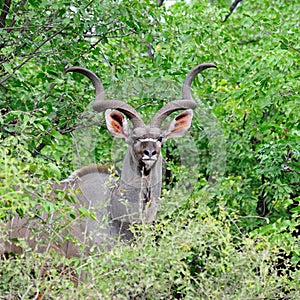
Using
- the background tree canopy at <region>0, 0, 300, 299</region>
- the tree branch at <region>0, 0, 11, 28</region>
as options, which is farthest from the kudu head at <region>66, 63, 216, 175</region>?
the tree branch at <region>0, 0, 11, 28</region>

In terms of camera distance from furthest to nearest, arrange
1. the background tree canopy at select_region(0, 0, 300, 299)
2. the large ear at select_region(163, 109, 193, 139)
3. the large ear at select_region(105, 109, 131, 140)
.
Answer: the large ear at select_region(163, 109, 193, 139) → the large ear at select_region(105, 109, 131, 140) → the background tree canopy at select_region(0, 0, 300, 299)

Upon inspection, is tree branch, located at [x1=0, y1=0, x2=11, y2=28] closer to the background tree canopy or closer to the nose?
the background tree canopy

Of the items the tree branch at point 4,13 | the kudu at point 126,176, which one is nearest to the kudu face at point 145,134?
the kudu at point 126,176

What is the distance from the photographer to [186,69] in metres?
7.96

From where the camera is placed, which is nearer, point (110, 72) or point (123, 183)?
point (123, 183)

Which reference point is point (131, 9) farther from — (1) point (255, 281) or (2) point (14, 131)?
(1) point (255, 281)

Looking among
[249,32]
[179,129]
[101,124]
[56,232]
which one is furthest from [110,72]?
[249,32]

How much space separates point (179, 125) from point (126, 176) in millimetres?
706

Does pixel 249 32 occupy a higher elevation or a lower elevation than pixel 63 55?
lower

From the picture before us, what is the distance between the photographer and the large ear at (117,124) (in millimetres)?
6727

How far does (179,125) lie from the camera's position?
7.02m

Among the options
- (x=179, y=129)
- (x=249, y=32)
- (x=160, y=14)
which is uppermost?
(x=160, y=14)

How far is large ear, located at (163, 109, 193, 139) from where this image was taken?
6.89 metres

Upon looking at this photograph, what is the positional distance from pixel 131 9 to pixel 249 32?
4793 millimetres
